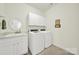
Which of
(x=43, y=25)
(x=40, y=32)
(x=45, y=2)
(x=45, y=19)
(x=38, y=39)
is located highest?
(x=45, y=2)

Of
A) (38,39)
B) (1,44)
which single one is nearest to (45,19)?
(38,39)

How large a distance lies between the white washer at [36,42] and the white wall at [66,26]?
33 cm

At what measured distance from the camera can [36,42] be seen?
2314mm

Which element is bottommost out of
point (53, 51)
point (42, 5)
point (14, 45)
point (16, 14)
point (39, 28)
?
point (53, 51)

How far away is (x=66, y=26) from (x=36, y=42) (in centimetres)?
87

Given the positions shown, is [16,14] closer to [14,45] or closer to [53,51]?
[14,45]

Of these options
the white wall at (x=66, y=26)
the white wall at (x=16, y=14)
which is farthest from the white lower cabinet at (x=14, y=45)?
the white wall at (x=66, y=26)

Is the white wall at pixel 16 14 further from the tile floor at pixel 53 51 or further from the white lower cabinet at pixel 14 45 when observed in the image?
the tile floor at pixel 53 51

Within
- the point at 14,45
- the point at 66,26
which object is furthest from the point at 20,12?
the point at 66,26

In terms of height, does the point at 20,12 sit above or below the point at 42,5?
below

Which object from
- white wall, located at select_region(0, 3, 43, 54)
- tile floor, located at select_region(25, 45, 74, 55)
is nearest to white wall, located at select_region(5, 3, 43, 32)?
white wall, located at select_region(0, 3, 43, 54)
